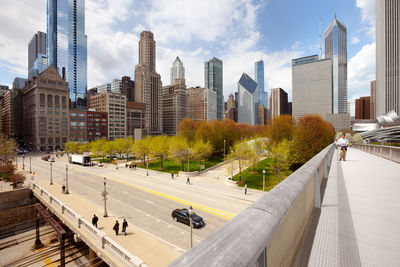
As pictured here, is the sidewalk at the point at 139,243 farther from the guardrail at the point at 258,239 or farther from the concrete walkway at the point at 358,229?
the guardrail at the point at 258,239

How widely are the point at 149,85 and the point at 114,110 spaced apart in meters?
43.1

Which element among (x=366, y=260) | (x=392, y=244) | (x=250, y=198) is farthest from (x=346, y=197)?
(x=250, y=198)

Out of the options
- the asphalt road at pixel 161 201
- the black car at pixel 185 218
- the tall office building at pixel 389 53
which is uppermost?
the tall office building at pixel 389 53

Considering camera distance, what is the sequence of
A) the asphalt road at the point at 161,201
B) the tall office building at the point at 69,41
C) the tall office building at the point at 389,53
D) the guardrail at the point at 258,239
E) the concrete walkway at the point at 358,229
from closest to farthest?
the guardrail at the point at 258,239 < the concrete walkway at the point at 358,229 < the asphalt road at the point at 161,201 < the tall office building at the point at 389,53 < the tall office building at the point at 69,41

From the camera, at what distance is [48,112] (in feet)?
292

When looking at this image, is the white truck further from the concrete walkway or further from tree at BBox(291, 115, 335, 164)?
the concrete walkway

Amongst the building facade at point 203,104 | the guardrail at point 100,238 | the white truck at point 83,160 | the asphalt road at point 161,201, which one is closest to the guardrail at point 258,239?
the guardrail at point 100,238

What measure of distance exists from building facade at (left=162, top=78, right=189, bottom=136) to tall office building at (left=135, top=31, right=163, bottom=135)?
961cm

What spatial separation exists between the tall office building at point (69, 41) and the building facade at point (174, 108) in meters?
79.7

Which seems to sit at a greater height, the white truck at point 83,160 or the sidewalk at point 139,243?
the white truck at point 83,160

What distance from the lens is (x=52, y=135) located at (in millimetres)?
89375

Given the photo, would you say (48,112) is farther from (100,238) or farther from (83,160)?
(100,238)

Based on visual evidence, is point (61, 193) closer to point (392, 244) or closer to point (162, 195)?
point (162, 195)

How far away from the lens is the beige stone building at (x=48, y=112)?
87156 mm
